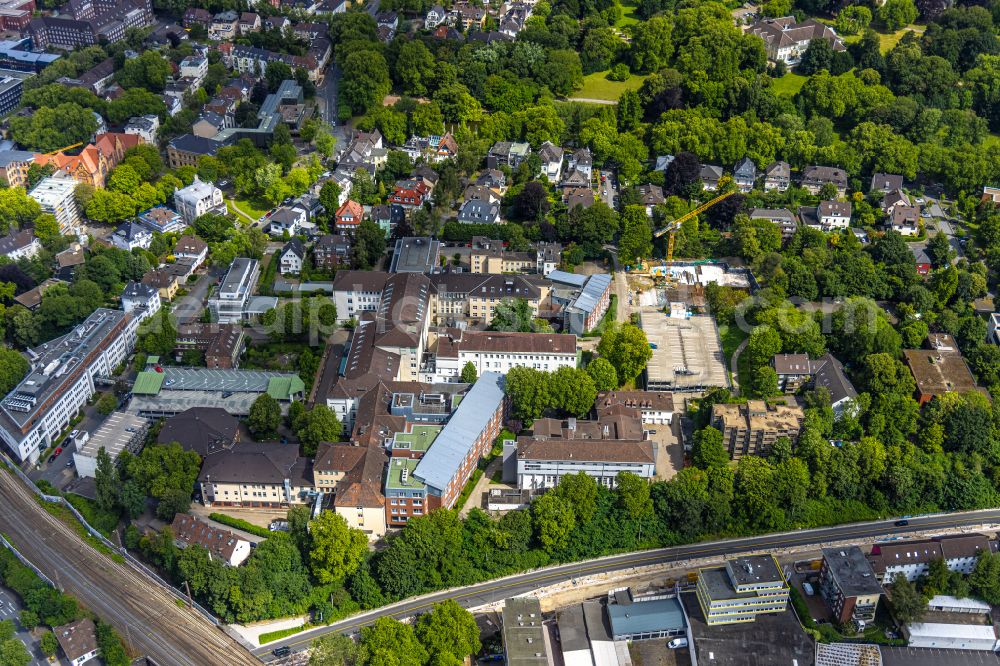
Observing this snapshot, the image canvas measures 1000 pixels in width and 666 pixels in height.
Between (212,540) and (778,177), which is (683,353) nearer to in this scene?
(778,177)

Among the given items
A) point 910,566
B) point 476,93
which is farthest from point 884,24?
point 910,566

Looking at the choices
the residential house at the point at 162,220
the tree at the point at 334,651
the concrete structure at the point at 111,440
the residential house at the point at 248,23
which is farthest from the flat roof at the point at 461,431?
the residential house at the point at 248,23

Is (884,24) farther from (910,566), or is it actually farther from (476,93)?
(910,566)

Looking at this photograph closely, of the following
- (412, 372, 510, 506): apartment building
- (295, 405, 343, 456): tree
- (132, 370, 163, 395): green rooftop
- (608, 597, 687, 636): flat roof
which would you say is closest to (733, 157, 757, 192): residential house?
(412, 372, 510, 506): apartment building

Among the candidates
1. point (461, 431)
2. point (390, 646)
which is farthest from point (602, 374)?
point (390, 646)

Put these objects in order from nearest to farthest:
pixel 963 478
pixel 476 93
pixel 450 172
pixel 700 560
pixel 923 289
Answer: pixel 700 560 → pixel 963 478 → pixel 923 289 → pixel 450 172 → pixel 476 93

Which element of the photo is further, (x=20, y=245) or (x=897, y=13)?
(x=897, y=13)

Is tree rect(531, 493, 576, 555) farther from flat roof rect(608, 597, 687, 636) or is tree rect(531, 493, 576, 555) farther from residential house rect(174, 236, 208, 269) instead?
residential house rect(174, 236, 208, 269)
